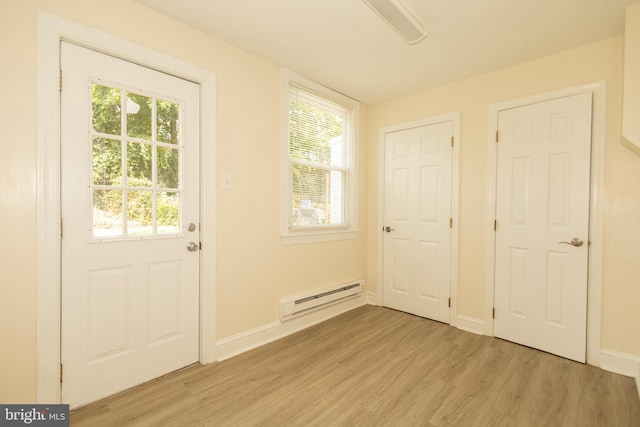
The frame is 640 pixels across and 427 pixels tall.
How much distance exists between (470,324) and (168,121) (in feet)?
10.9

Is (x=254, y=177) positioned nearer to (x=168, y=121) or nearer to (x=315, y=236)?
(x=168, y=121)

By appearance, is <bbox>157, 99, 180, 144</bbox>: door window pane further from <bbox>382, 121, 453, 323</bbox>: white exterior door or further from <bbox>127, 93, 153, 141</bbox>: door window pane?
<bbox>382, 121, 453, 323</bbox>: white exterior door

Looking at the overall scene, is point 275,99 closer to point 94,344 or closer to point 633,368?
point 94,344

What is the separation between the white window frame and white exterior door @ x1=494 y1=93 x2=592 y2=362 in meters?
1.55

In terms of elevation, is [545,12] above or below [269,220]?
above

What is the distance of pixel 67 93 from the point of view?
5.68ft

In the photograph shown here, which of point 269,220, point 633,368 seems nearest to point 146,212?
point 269,220

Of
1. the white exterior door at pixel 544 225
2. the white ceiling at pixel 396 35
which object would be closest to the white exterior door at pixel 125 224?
the white ceiling at pixel 396 35

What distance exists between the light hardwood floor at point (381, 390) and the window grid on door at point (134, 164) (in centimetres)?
109

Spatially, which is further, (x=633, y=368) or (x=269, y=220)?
(x=269, y=220)

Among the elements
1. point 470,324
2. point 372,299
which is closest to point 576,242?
point 470,324

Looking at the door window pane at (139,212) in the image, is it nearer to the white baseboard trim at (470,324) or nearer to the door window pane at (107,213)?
the door window pane at (107,213)

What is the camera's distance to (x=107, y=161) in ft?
6.19

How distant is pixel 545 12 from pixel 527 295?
2253 mm
